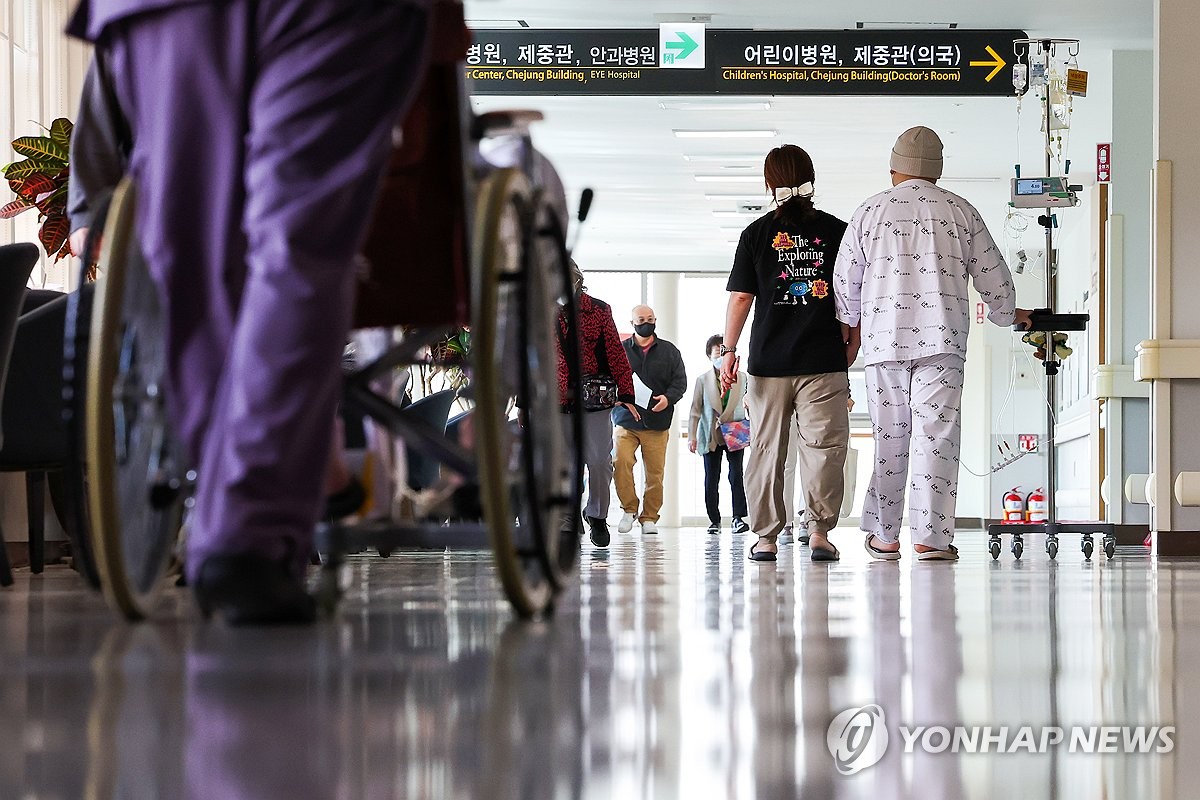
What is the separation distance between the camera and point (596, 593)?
2.95 meters

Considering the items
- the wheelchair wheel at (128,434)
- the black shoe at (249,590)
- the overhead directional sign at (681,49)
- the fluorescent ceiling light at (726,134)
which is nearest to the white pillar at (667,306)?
the fluorescent ceiling light at (726,134)

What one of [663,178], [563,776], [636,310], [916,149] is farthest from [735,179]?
[563,776]

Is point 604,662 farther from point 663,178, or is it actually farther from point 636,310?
point 663,178

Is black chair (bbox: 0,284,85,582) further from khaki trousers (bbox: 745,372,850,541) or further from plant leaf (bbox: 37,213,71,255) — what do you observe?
khaki trousers (bbox: 745,372,850,541)

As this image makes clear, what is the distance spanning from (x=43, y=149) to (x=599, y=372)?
3061 mm

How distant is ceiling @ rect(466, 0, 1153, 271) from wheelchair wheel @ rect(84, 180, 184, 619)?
655 cm

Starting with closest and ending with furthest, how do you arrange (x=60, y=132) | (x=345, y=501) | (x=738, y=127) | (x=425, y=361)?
1. (x=345, y=501)
2. (x=425, y=361)
3. (x=60, y=132)
4. (x=738, y=127)

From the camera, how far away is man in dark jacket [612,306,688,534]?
11633 mm

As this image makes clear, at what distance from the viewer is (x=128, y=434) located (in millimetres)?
2064

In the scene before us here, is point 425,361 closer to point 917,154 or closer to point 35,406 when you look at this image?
point 35,406

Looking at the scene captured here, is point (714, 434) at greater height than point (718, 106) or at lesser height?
lesser

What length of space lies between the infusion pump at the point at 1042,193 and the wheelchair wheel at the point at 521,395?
452 centimetres

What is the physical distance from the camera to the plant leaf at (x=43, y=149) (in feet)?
17.8

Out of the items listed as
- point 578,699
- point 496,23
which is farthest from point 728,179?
point 578,699
